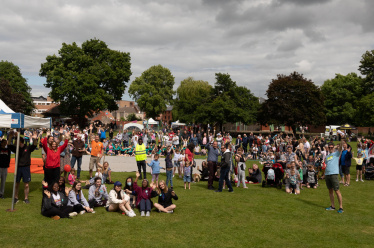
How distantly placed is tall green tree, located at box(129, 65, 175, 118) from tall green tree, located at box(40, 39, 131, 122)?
24.5 m

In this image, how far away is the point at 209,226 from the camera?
796 cm

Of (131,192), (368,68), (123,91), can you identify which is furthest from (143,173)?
(368,68)

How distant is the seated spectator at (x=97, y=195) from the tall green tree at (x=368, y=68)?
6699cm

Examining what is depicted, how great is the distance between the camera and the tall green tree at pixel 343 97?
68.2 m

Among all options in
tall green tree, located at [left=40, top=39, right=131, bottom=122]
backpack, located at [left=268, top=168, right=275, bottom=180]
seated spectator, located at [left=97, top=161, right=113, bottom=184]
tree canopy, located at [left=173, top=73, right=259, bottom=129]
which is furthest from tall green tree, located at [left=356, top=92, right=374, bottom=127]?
seated spectator, located at [left=97, top=161, right=113, bottom=184]

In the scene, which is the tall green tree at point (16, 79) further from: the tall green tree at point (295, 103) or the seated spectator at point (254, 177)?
the seated spectator at point (254, 177)

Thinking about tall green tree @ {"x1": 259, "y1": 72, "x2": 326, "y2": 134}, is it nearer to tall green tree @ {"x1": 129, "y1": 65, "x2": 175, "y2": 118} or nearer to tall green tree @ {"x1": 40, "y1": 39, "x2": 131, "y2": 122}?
tall green tree @ {"x1": 40, "y1": 39, "x2": 131, "y2": 122}

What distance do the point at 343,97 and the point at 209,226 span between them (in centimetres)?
7109

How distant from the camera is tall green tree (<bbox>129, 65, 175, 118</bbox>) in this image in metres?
76.6

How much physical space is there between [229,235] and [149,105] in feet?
228

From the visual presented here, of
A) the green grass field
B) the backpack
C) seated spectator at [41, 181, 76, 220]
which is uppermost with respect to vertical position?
the backpack

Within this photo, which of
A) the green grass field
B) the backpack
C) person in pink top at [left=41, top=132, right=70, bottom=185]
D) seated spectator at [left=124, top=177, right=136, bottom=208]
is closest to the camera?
the green grass field

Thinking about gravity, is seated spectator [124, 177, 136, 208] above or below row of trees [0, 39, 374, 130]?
below

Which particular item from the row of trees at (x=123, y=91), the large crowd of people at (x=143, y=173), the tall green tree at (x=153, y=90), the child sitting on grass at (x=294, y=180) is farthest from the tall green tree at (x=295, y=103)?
the child sitting on grass at (x=294, y=180)
